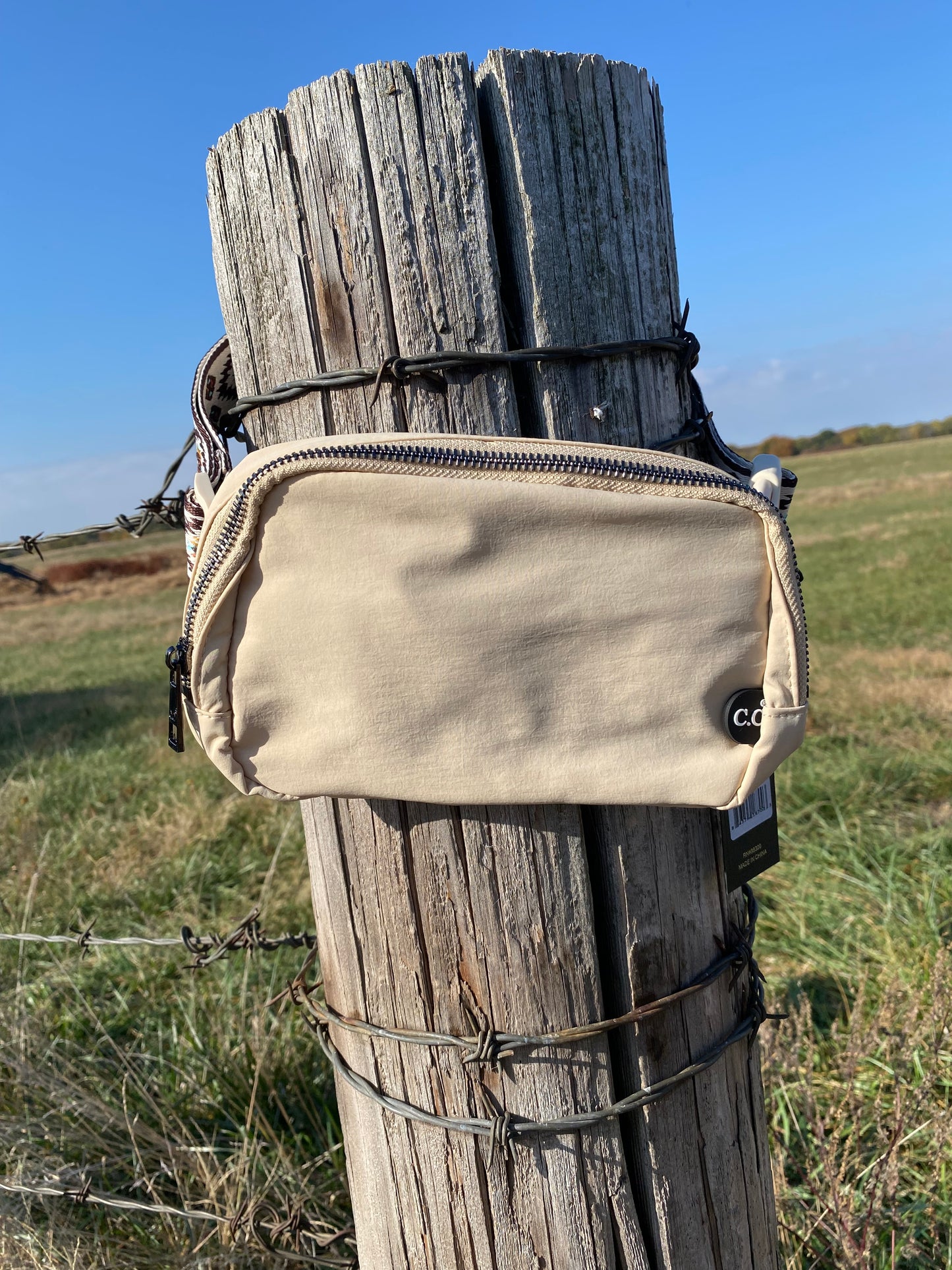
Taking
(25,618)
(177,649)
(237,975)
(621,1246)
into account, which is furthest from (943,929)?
(25,618)

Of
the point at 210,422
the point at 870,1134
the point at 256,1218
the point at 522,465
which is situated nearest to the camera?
the point at 522,465

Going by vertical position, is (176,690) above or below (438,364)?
below

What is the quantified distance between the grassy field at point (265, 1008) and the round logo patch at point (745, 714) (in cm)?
114

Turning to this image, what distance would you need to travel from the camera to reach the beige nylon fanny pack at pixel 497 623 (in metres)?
1.00

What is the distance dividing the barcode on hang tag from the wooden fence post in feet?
0.16

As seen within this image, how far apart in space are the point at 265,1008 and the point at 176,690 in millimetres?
1157

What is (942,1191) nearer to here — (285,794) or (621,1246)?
(621,1246)

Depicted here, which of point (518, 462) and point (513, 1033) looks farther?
point (513, 1033)

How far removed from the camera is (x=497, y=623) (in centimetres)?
104

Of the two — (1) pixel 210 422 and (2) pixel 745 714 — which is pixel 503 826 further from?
(1) pixel 210 422

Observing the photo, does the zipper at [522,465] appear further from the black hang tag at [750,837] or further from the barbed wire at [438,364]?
the black hang tag at [750,837]

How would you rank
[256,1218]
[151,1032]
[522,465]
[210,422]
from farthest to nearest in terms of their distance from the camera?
[151,1032], [256,1218], [210,422], [522,465]

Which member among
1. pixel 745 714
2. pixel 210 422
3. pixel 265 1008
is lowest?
pixel 265 1008

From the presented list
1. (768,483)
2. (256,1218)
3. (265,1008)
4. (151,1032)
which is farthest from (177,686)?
(151,1032)
